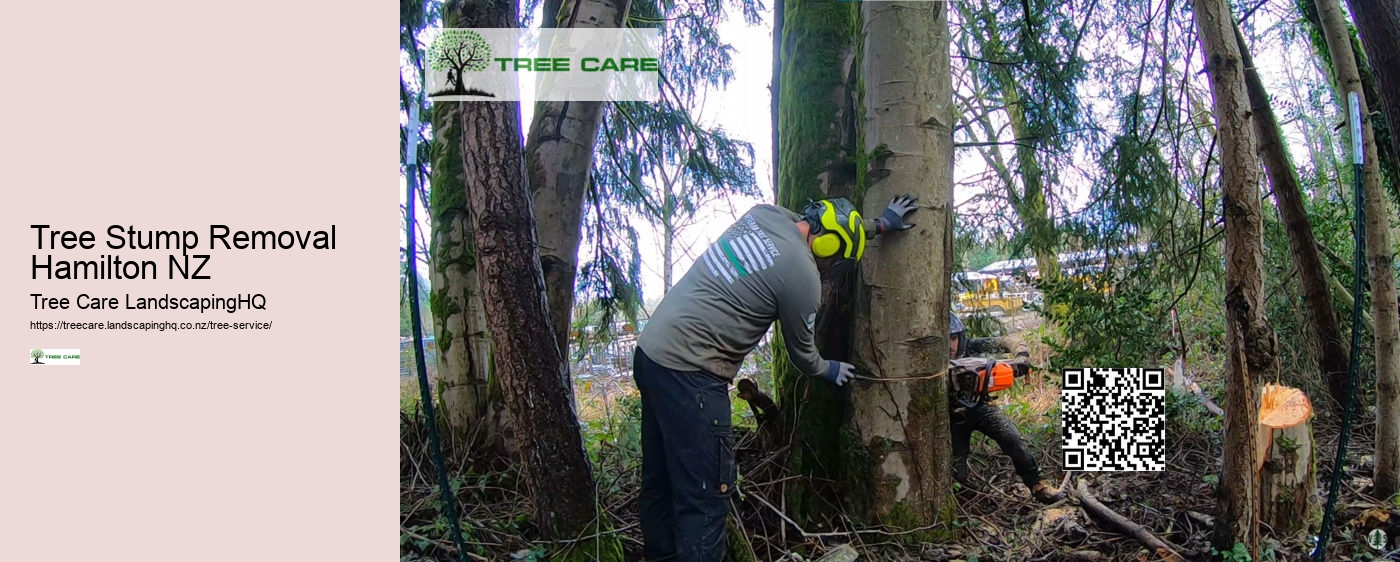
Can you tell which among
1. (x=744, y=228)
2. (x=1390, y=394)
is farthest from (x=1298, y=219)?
(x=744, y=228)

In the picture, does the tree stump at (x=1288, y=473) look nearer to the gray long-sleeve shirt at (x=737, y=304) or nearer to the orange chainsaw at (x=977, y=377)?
the orange chainsaw at (x=977, y=377)

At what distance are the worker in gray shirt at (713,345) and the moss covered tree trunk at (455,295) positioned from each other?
Answer: 6.61ft

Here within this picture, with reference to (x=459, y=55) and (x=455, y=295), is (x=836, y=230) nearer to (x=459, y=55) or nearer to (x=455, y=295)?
(x=459, y=55)

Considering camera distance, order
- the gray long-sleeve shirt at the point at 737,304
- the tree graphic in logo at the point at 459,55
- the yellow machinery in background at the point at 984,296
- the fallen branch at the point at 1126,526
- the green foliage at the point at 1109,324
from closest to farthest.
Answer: the gray long-sleeve shirt at the point at 737,304, the fallen branch at the point at 1126,526, the tree graphic in logo at the point at 459,55, the green foliage at the point at 1109,324, the yellow machinery in background at the point at 984,296

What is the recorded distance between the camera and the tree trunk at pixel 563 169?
4.56 meters

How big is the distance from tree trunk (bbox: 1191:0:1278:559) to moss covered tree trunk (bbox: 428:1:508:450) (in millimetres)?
3787


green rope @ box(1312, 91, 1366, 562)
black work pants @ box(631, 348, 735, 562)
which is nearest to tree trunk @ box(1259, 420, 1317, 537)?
green rope @ box(1312, 91, 1366, 562)

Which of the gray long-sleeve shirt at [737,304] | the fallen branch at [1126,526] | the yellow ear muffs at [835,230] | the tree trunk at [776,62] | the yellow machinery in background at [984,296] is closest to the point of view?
the gray long-sleeve shirt at [737,304]

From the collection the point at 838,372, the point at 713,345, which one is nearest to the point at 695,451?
the point at 713,345

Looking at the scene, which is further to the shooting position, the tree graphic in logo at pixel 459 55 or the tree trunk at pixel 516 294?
the tree graphic in logo at pixel 459 55

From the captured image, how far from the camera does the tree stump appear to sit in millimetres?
3311

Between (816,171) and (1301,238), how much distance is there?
412cm

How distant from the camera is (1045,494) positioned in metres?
4.16

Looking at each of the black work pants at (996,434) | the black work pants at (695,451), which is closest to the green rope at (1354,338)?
the black work pants at (996,434)
